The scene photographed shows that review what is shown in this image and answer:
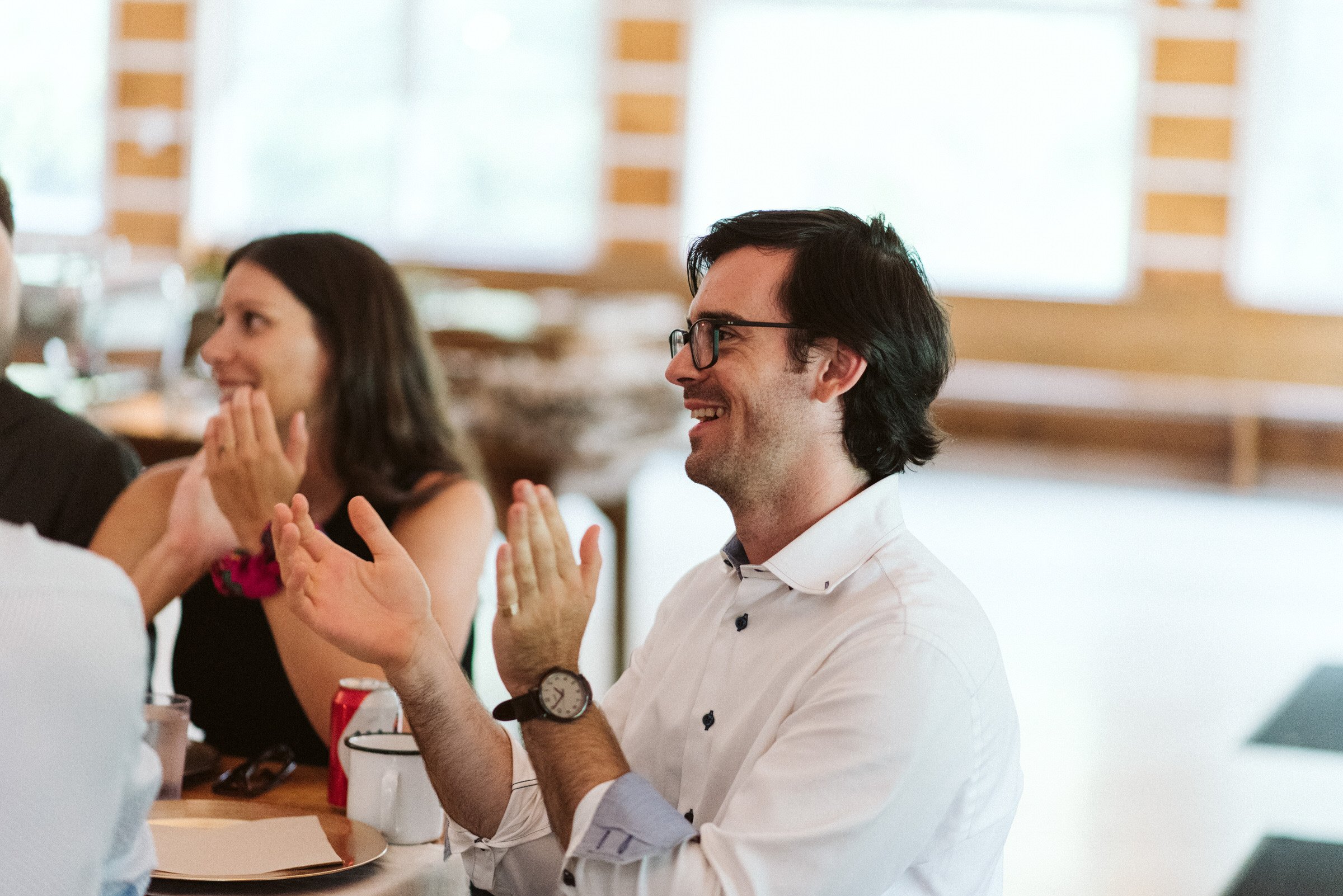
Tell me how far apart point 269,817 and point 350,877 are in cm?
19

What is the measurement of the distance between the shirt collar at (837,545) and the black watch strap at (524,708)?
0.94 feet

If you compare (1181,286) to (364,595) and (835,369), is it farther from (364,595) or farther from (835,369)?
Result: (364,595)

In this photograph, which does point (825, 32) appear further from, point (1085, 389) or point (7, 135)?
point (7, 135)

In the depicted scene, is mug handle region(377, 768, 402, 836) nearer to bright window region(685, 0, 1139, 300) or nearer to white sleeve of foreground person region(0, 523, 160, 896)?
white sleeve of foreground person region(0, 523, 160, 896)

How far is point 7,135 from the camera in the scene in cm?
1026

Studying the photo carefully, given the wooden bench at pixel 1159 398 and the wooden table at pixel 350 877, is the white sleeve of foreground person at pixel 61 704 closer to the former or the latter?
the wooden table at pixel 350 877

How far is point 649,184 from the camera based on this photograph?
378 inches

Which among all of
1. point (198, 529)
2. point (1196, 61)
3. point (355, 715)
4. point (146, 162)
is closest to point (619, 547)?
point (198, 529)

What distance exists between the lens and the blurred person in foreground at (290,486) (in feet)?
6.29

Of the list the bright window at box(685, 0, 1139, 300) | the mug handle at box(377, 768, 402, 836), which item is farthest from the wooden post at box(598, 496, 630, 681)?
the bright window at box(685, 0, 1139, 300)

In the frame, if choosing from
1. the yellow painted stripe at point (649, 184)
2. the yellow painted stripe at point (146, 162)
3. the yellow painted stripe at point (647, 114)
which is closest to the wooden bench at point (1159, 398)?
the yellow painted stripe at point (649, 184)

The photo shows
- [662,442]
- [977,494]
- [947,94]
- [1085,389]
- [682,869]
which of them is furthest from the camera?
[947,94]

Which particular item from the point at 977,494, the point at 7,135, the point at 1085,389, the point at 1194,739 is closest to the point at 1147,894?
the point at 1194,739

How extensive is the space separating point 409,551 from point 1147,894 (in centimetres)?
187
